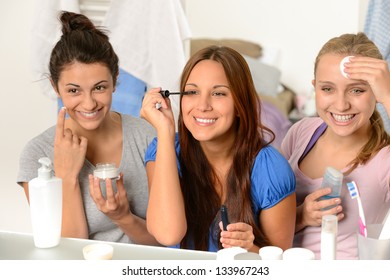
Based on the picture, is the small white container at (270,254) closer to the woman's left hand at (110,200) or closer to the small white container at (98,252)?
the small white container at (98,252)

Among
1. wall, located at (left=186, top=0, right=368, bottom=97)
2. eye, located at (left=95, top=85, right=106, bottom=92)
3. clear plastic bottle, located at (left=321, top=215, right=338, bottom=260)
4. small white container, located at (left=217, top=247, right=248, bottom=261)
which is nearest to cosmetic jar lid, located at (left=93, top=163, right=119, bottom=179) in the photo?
eye, located at (left=95, top=85, right=106, bottom=92)

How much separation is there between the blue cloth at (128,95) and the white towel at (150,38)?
32 millimetres

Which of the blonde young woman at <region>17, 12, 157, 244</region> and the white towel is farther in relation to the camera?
the white towel

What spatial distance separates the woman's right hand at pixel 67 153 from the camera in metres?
1.14

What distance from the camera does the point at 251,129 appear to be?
110cm

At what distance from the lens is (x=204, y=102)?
1.04 metres

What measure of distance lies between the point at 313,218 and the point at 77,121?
60 cm

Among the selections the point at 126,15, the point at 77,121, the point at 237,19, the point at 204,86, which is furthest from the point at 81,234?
the point at 237,19

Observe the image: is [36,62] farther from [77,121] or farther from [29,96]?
[77,121]

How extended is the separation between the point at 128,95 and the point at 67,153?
23.2 inches

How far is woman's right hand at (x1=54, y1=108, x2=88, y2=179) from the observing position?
114cm

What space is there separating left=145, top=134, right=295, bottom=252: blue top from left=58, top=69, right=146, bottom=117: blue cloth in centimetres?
69

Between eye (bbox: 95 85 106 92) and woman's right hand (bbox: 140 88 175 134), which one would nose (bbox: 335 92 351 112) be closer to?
woman's right hand (bbox: 140 88 175 134)

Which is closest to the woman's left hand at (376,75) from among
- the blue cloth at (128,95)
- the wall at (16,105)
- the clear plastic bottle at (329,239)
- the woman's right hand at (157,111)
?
the clear plastic bottle at (329,239)
